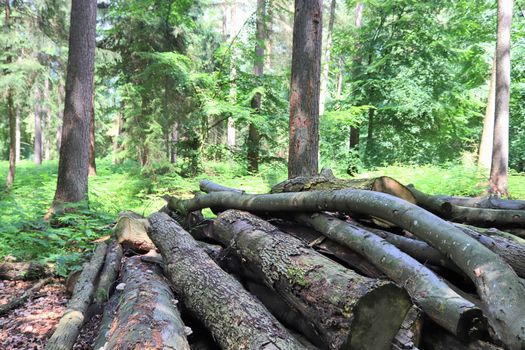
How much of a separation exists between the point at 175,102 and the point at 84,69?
5.33 m

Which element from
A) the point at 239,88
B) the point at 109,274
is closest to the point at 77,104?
the point at 109,274

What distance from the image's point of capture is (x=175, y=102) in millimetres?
13742

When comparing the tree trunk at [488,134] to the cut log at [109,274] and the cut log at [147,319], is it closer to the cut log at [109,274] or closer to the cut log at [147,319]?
the cut log at [109,274]

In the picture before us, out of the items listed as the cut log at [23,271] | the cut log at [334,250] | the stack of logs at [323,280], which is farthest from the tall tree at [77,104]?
the cut log at [334,250]

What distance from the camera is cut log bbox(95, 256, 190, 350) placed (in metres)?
2.44

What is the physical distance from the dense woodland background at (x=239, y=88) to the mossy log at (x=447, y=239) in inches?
187

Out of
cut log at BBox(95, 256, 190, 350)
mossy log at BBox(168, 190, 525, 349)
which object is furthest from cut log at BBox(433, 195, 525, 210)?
cut log at BBox(95, 256, 190, 350)

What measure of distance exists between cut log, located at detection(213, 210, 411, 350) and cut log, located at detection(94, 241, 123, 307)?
1.65m

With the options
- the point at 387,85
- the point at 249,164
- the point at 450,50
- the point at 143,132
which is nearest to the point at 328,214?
the point at 249,164

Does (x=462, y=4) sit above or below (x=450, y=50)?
above

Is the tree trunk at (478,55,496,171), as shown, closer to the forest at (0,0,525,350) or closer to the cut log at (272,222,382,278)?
the forest at (0,0,525,350)

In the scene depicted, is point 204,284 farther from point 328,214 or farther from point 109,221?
point 109,221

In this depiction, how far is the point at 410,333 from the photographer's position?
8.21 ft

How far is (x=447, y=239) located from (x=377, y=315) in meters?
1.12
